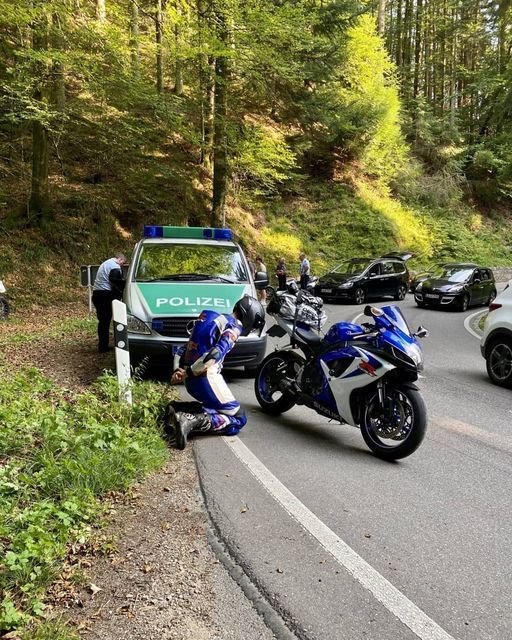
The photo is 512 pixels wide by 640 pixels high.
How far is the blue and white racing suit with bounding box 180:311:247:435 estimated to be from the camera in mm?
5352

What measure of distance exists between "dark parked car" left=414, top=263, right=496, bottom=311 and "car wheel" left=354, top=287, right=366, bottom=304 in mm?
2012

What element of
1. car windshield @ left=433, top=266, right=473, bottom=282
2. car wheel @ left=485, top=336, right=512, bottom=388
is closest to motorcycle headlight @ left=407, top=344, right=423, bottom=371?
car wheel @ left=485, top=336, right=512, bottom=388

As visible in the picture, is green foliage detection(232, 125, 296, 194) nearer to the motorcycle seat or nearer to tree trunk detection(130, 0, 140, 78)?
tree trunk detection(130, 0, 140, 78)

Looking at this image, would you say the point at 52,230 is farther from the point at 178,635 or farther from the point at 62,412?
the point at 178,635

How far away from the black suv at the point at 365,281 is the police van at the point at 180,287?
1120 cm

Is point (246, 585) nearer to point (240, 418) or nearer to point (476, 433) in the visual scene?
point (240, 418)

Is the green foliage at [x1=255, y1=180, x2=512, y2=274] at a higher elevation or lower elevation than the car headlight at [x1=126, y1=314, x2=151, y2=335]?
higher

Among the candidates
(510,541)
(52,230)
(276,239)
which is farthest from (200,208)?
(510,541)

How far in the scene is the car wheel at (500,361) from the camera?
332 inches

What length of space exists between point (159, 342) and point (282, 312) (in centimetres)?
183

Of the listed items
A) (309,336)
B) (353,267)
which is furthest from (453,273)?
(309,336)

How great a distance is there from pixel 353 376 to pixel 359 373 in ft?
0.31

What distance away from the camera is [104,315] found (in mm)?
9477

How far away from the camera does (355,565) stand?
3201 mm
